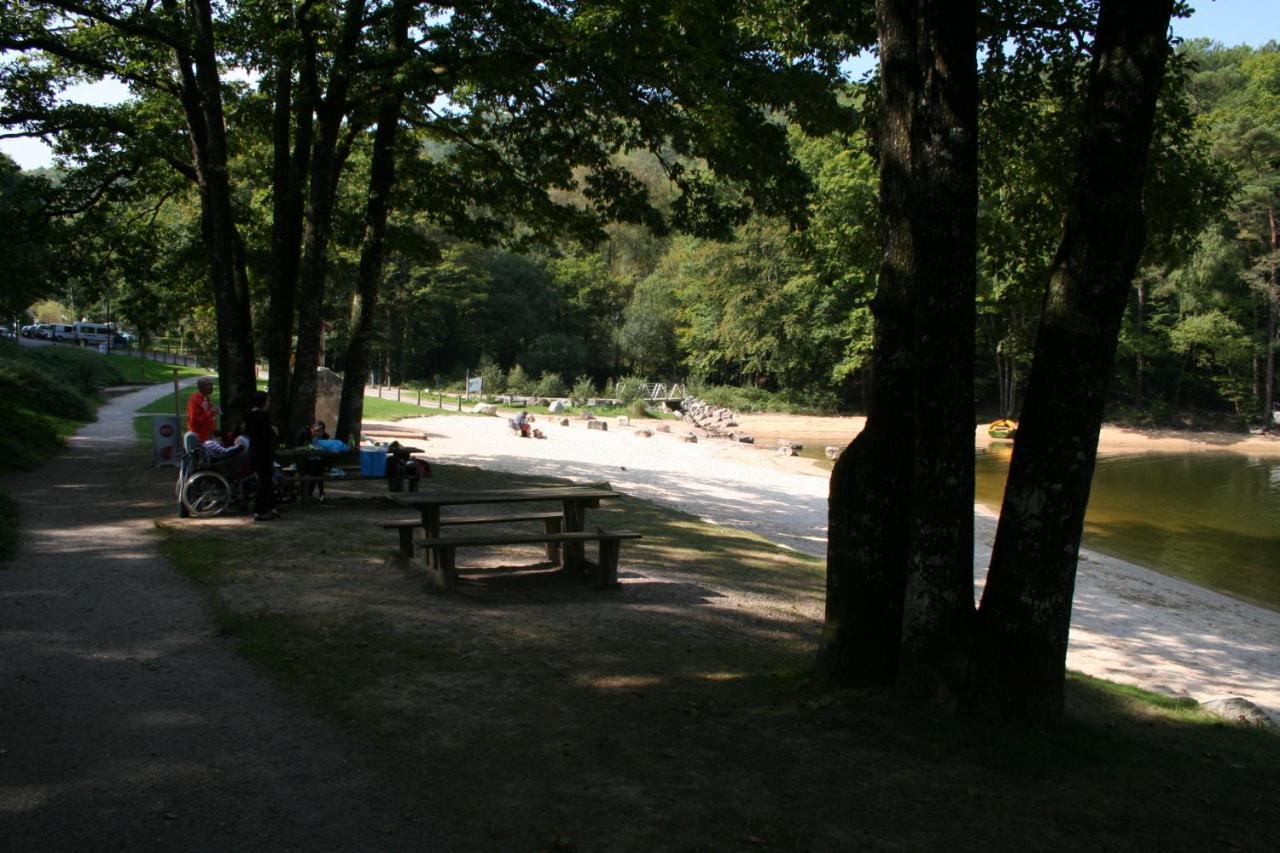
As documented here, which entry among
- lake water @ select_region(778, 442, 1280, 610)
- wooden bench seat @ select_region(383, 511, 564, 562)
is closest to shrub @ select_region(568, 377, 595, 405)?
lake water @ select_region(778, 442, 1280, 610)

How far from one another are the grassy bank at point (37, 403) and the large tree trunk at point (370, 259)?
14.9ft

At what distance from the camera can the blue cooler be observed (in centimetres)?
1180

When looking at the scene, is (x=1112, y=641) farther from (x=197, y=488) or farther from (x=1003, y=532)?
(x=197, y=488)

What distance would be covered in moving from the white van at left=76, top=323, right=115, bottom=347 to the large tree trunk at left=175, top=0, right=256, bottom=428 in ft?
162

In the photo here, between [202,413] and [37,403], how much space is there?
12508 mm

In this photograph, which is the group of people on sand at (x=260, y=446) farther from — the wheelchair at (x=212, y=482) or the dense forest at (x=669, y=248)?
the dense forest at (x=669, y=248)

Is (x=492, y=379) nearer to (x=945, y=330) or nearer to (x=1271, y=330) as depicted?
(x=1271, y=330)

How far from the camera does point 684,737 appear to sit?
475cm

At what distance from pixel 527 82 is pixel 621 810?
10434 millimetres

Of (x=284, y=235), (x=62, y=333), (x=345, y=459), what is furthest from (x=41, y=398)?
(x=62, y=333)

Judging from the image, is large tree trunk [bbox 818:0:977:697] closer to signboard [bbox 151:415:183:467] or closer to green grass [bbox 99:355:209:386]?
signboard [bbox 151:415:183:467]

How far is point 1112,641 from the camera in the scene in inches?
388

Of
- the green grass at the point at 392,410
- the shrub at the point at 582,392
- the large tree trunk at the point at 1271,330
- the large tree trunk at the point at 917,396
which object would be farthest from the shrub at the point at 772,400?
the large tree trunk at the point at 917,396

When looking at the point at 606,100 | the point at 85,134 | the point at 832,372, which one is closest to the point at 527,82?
the point at 606,100
